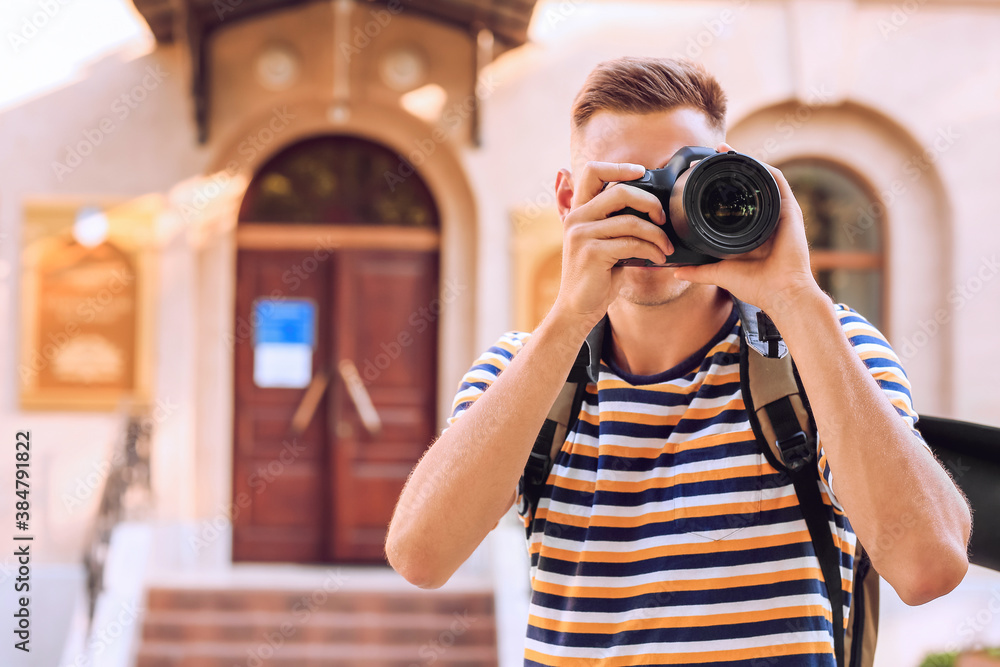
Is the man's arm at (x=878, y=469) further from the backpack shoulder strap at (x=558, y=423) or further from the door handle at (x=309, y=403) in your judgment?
the door handle at (x=309, y=403)

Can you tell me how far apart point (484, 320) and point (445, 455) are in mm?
5440

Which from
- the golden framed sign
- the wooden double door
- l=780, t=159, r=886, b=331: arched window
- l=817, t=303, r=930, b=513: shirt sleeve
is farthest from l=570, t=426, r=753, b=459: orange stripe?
l=780, t=159, r=886, b=331: arched window

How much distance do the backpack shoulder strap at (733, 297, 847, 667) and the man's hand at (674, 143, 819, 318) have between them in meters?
0.08

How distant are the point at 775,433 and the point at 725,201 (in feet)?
1.16

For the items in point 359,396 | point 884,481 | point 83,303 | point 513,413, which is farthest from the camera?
point 359,396

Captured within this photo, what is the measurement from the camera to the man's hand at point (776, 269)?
123 cm

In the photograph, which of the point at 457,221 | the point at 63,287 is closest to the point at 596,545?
the point at 457,221

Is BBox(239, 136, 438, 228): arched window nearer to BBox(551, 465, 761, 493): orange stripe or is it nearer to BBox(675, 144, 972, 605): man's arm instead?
BBox(551, 465, 761, 493): orange stripe

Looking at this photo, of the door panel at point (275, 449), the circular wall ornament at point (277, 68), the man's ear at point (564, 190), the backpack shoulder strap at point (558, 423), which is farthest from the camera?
the door panel at point (275, 449)

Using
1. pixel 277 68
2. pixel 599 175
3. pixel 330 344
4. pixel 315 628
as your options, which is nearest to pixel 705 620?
pixel 599 175

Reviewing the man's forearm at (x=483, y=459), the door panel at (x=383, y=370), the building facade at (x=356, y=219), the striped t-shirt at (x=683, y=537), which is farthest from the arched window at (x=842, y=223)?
the man's forearm at (x=483, y=459)

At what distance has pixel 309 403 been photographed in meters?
6.93

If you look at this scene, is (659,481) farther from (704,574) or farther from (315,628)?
(315,628)

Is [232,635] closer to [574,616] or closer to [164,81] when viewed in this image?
[164,81]
